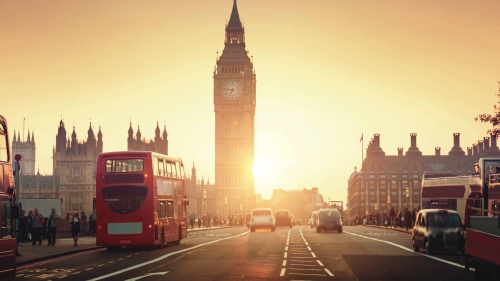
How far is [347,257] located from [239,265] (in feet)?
19.1

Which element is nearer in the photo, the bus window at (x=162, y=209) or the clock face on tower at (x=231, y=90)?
the bus window at (x=162, y=209)

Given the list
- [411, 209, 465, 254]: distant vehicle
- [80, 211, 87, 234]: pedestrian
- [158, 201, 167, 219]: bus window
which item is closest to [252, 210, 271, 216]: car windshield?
[80, 211, 87, 234]: pedestrian

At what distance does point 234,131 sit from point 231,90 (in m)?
8.62

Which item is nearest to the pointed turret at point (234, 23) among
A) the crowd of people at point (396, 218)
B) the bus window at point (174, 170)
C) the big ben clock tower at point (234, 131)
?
the big ben clock tower at point (234, 131)

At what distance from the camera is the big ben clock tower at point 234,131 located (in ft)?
→ 602

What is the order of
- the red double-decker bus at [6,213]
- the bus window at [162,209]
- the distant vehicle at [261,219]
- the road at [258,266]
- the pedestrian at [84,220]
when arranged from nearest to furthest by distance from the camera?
the red double-decker bus at [6,213], the road at [258,266], the bus window at [162,209], the pedestrian at [84,220], the distant vehicle at [261,219]

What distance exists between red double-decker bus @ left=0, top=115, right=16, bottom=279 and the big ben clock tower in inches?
6355

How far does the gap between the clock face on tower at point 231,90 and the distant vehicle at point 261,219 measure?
115m

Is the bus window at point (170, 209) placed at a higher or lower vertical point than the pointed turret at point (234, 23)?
lower

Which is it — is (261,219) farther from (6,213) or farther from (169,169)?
(6,213)

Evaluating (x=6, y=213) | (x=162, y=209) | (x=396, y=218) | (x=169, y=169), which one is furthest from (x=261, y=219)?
(x=6, y=213)

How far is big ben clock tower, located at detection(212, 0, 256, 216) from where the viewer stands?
183625mm

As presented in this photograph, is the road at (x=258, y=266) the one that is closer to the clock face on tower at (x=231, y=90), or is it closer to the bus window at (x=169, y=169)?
the bus window at (x=169, y=169)

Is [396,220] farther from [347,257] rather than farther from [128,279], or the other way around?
[128,279]
